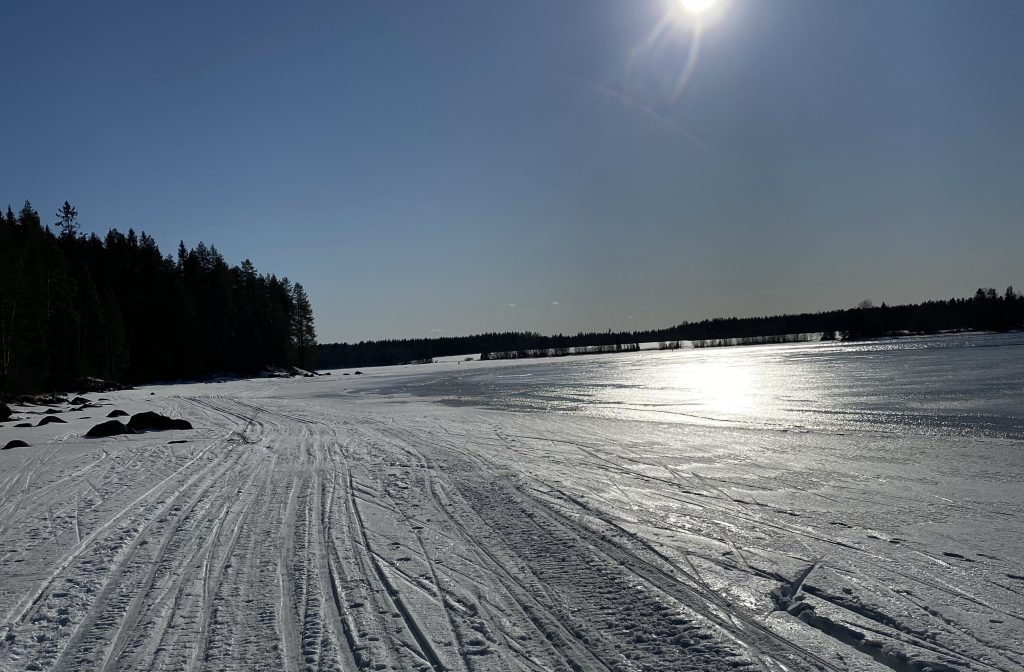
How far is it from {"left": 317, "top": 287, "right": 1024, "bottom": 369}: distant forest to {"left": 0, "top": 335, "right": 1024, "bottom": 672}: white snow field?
110m

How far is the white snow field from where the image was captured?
429cm

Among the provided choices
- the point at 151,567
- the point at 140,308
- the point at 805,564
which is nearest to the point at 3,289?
the point at 140,308

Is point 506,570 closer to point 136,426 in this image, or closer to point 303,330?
point 136,426

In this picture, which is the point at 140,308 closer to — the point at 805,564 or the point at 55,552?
the point at 55,552

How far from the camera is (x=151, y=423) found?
19625mm

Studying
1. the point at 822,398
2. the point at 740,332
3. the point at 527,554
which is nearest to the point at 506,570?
the point at 527,554

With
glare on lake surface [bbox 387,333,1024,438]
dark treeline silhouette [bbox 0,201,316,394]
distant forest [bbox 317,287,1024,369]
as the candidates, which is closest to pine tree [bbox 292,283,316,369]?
dark treeline silhouette [bbox 0,201,316,394]

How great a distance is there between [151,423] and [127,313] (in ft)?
169

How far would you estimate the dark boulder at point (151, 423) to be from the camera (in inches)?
761

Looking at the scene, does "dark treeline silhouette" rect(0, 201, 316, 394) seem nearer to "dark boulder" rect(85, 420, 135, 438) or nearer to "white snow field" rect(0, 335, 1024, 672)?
"dark boulder" rect(85, 420, 135, 438)

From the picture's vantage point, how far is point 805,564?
5.95 metres

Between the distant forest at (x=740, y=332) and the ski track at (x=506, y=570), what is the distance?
112021mm

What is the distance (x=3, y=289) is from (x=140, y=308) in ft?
101

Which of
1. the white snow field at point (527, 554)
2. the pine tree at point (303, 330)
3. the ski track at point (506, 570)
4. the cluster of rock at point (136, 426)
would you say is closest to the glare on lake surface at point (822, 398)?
the white snow field at point (527, 554)
